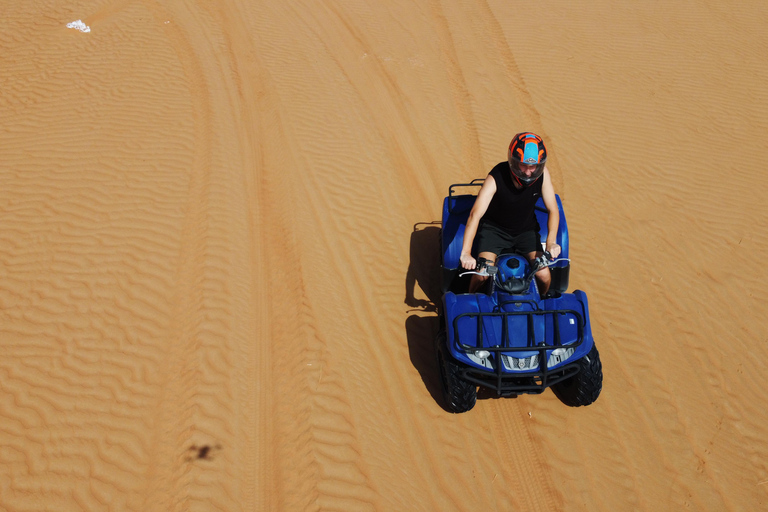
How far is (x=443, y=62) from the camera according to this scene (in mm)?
10367

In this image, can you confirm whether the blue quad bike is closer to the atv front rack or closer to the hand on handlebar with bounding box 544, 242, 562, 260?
the atv front rack

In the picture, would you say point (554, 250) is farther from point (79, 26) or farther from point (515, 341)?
point (79, 26)

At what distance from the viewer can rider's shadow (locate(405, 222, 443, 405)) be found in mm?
5512

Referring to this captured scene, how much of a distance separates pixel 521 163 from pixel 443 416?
226 cm

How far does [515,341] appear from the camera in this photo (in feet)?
14.8

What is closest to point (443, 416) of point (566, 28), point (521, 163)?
point (521, 163)

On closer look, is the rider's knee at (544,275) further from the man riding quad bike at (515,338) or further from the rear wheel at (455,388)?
the rear wheel at (455,388)

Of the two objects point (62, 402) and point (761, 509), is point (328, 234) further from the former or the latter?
point (761, 509)

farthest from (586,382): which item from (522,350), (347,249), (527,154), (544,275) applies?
(347,249)

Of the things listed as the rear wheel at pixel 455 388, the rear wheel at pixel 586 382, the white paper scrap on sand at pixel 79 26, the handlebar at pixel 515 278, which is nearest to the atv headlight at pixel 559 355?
the rear wheel at pixel 586 382

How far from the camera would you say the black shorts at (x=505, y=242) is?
17.5 feet

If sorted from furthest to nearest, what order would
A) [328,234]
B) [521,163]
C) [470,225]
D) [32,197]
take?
[32,197], [328,234], [470,225], [521,163]

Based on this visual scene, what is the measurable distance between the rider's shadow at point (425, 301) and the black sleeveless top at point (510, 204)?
48.8 inches

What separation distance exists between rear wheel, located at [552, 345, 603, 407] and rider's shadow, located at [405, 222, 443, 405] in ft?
3.72
